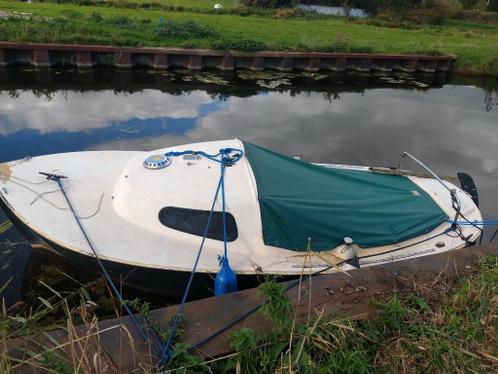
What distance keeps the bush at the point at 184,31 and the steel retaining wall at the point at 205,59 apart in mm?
2468

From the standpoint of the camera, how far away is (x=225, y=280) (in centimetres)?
547

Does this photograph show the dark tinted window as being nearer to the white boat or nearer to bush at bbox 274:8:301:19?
the white boat

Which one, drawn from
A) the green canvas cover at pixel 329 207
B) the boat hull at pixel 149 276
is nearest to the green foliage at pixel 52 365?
the boat hull at pixel 149 276

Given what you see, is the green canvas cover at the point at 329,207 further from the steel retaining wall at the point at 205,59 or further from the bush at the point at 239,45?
the bush at the point at 239,45

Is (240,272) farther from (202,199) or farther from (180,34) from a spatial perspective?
(180,34)

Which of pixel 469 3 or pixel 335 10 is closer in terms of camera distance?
pixel 335 10

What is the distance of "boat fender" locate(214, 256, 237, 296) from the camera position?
17.9ft

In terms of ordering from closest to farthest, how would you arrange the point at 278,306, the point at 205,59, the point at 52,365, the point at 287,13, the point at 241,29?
the point at 52,365 < the point at 278,306 < the point at 205,59 < the point at 241,29 < the point at 287,13

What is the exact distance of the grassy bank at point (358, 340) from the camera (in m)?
3.36

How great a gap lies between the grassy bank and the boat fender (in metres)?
1.81

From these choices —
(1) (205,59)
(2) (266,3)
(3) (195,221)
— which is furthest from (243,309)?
(2) (266,3)

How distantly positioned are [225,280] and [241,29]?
989 inches

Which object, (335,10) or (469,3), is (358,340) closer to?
(335,10)

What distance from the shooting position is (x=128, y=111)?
598 inches
